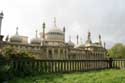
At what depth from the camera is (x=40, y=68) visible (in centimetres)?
1356

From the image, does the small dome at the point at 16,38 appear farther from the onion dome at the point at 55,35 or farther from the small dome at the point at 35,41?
the onion dome at the point at 55,35

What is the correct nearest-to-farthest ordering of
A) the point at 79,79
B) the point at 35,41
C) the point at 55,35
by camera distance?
the point at 79,79
the point at 35,41
the point at 55,35

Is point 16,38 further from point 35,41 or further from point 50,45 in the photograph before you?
point 50,45

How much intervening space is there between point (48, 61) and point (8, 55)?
8.70 ft

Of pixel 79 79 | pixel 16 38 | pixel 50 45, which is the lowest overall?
pixel 79 79

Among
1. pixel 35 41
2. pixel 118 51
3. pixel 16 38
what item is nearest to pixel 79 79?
pixel 16 38

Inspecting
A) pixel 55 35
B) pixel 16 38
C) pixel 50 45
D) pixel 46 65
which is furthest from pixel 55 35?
pixel 46 65

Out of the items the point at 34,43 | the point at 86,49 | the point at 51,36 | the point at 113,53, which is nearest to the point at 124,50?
the point at 113,53

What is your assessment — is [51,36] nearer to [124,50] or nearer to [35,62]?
[124,50]

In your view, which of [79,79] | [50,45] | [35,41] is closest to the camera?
[79,79]

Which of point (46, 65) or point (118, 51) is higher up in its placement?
point (118, 51)

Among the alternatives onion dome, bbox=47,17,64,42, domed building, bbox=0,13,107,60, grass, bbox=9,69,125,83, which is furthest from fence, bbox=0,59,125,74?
onion dome, bbox=47,17,64,42

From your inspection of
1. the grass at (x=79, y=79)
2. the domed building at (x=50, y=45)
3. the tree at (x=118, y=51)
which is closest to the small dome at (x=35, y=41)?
the domed building at (x=50, y=45)

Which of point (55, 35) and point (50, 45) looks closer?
point (50, 45)
